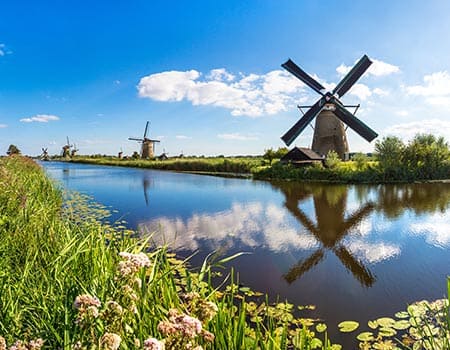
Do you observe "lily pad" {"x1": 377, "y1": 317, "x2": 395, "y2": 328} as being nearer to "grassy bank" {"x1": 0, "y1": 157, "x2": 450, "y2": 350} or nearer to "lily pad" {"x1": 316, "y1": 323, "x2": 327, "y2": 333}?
"grassy bank" {"x1": 0, "y1": 157, "x2": 450, "y2": 350}

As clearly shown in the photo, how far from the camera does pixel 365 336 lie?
2.70m

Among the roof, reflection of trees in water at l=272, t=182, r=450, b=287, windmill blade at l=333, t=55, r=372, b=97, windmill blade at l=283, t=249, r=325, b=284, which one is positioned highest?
windmill blade at l=333, t=55, r=372, b=97

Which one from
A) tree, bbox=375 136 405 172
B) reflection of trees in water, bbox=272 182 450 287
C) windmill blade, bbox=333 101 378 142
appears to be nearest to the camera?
reflection of trees in water, bbox=272 182 450 287

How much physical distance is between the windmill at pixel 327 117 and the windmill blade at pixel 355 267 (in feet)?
59.5

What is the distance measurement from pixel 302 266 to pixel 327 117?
19557mm

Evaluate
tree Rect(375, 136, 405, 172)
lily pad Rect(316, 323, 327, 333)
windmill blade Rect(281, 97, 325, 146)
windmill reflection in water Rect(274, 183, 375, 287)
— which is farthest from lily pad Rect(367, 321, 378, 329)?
windmill blade Rect(281, 97, 325, 146)

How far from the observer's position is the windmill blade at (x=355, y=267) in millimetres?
4082

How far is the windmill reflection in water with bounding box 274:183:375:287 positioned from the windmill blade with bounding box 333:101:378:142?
9.42m

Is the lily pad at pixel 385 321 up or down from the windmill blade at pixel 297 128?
down

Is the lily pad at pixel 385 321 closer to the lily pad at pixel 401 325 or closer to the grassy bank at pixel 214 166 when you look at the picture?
the lily pad at pixel 401 325

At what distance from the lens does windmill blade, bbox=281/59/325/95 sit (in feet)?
72.6

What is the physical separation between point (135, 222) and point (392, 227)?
6266 millimetres

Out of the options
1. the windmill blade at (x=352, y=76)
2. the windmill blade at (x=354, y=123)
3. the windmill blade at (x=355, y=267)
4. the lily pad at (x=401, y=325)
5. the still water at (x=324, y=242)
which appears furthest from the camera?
the windmill blade at (x=352, y=76)

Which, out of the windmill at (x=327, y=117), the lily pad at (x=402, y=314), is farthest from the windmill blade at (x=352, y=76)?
the lily pad at (x=402, y=314)
